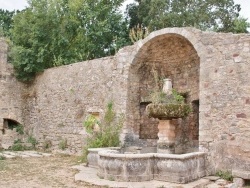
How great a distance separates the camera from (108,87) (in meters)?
9.71

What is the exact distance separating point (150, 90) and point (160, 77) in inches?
20.3

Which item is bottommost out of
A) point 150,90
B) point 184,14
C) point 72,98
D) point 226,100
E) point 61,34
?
point 226,100

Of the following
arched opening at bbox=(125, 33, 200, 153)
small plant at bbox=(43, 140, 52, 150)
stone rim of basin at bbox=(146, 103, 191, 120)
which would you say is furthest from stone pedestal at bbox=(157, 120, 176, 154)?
small plant at bbox=(43, 140, 52, 150)

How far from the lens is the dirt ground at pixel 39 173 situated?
6.05 meters

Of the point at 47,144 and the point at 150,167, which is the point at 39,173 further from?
the point at 47,144

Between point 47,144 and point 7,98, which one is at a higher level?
point 7,98

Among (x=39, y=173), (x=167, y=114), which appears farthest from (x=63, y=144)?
(x=167, y=114)

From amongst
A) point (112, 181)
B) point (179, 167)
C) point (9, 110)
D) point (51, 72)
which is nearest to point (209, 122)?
point (179, 167)

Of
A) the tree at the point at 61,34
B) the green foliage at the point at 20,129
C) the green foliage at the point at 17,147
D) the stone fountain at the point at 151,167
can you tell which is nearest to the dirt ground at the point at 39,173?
the stone fountain at the point at 151,167

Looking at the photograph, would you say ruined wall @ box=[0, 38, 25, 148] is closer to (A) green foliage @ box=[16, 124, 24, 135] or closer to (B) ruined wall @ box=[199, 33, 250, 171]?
(A) green foliage @ box=[16, 124, 24, 135]

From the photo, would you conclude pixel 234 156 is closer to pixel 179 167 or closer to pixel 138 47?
pixel 179 167

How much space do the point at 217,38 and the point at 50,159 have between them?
5.98m

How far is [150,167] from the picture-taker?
621 centimetres

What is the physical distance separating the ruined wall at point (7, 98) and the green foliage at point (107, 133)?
4257 millimetres
